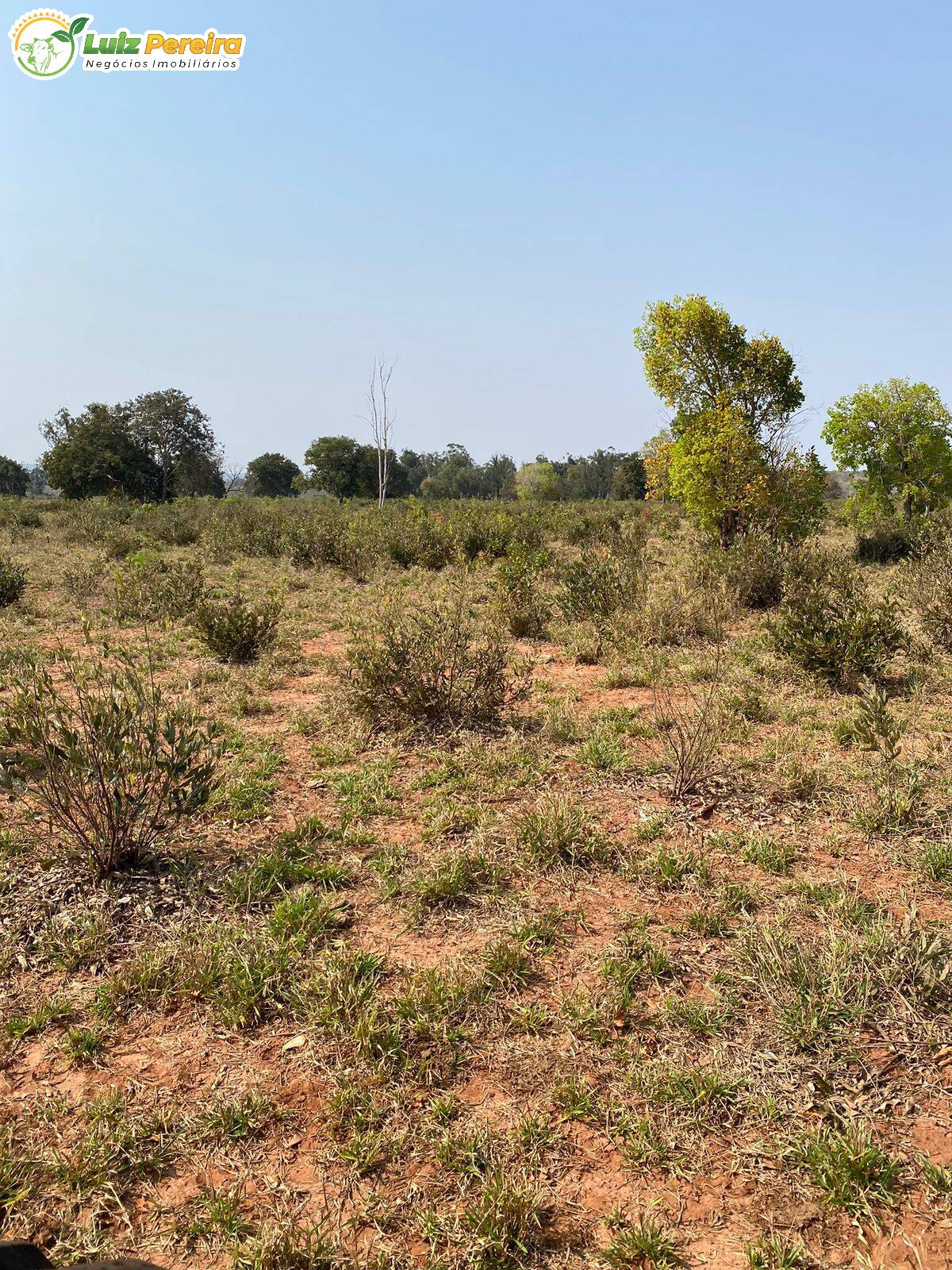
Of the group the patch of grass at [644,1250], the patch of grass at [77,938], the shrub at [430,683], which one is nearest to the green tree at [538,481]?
the shrub at [430,683]

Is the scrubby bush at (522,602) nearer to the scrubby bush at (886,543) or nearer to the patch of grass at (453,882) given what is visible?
the patch of grass at (453,882)

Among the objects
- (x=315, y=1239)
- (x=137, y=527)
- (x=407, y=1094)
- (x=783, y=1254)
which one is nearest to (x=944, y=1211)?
(x=783, y=1254)


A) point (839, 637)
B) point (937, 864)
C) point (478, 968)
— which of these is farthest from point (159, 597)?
point (937, 864)

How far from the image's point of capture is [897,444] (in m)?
15.6

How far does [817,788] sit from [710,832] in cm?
96

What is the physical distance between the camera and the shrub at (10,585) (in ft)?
35.0

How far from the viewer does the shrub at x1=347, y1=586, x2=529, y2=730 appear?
6004mm

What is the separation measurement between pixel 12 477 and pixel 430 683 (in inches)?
3107

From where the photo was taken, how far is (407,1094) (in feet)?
8.52

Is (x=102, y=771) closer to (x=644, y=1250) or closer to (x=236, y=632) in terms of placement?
(x=644, y=1250)

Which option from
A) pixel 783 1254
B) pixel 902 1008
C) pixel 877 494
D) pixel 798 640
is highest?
pixel 877 494

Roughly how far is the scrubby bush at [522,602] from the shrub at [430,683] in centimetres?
292

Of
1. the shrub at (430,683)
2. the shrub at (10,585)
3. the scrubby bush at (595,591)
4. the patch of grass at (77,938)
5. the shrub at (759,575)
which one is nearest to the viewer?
the patch of grass at (77,938)

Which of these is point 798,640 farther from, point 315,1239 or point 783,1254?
point 315,1239
